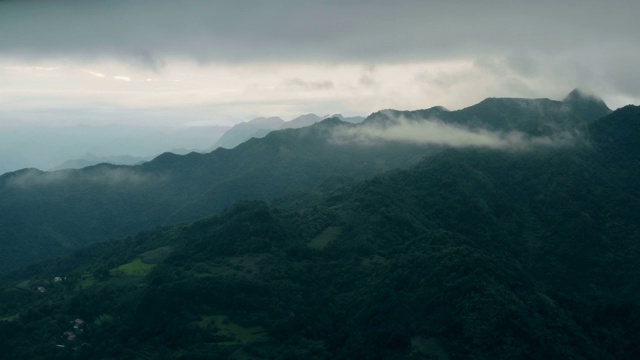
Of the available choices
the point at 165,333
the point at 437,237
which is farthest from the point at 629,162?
the point at 165,333

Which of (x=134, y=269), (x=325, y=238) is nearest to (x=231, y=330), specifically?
(x=325, y=238)

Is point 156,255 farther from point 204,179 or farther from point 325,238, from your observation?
point 204,179

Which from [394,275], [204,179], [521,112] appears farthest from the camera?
[204,179]

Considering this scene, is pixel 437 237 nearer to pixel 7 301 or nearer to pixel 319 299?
pixel 319 299

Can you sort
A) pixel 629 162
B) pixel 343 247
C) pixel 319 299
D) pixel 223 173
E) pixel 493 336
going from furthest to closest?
pixel 223 173
pixel 629 162
pixel 343 247
pixel 319 299
pixel 493 336

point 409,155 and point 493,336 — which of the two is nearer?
point 493,336

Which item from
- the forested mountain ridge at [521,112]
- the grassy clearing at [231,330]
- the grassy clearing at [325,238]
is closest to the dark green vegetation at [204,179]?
the forested mountain ridge at [521,112]
